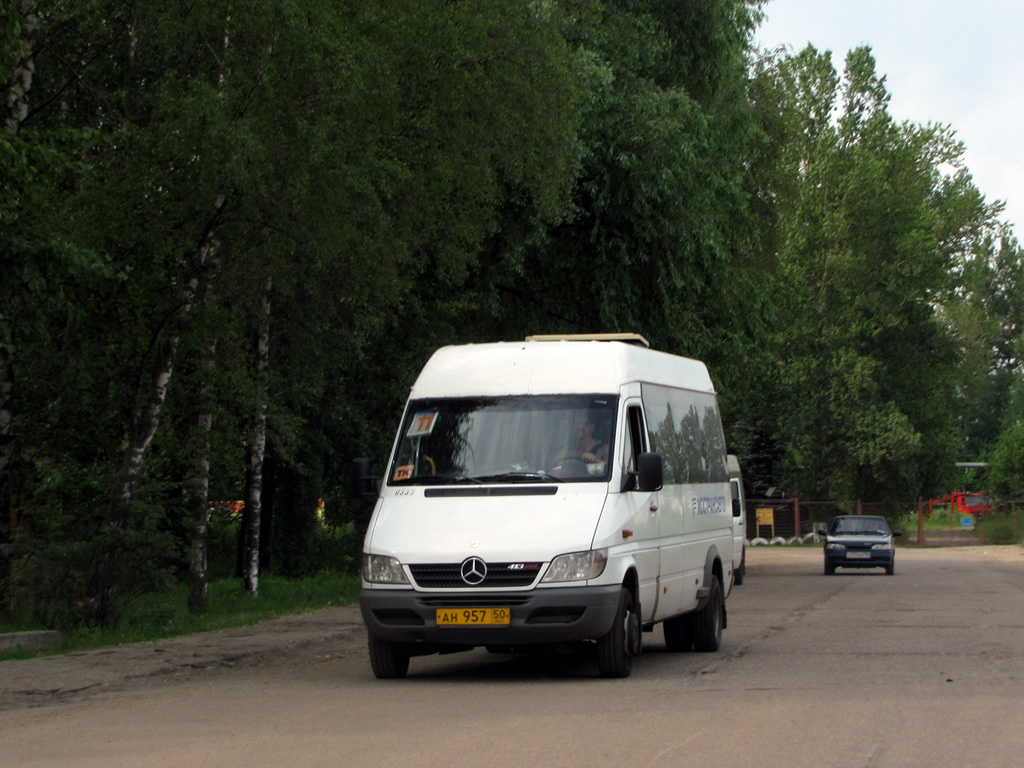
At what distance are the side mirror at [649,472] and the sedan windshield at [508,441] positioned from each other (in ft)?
1.14

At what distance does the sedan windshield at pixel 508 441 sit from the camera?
482 inches

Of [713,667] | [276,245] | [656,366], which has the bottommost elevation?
[713,667]

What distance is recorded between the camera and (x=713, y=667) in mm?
12969

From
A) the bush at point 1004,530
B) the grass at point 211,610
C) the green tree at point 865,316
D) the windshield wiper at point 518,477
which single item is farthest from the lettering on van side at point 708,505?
the bush at point 1004,530

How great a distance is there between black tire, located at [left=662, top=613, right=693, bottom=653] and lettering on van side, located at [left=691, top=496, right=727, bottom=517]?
3.40 feet

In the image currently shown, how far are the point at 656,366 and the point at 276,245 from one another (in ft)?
15.5

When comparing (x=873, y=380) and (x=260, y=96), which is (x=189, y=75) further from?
(x=873, y=380)

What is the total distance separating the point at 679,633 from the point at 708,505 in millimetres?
1422

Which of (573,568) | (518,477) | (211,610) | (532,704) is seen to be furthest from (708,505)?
(211,610)

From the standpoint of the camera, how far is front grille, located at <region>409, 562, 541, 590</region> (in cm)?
1134

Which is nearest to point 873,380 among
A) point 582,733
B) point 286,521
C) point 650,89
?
point 286,521

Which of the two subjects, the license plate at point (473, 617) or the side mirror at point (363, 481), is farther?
the side mirror at point (363, 481)

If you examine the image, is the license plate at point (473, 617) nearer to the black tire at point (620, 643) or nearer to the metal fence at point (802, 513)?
the black tire at point (620, 643)

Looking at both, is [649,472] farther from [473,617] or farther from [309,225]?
[309,225]
